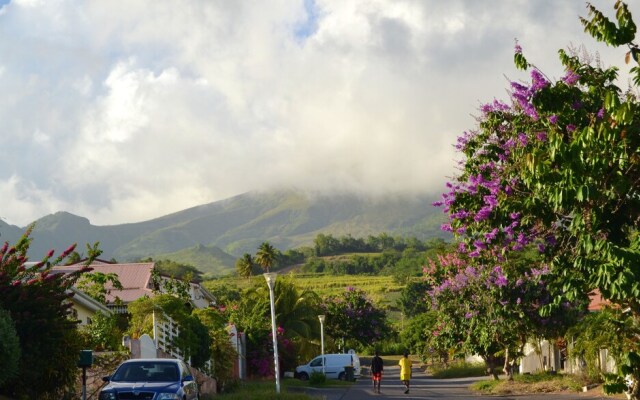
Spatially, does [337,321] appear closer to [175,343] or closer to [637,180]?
[175,343]

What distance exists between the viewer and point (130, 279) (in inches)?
2087

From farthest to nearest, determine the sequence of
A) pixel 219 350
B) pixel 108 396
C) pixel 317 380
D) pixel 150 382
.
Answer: pixel 317 380
pixel 219 350
pixel 150 382
pixel 108 396

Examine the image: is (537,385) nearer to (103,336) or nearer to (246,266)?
(103,336)

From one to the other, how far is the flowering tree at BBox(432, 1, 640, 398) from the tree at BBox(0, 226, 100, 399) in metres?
9.31

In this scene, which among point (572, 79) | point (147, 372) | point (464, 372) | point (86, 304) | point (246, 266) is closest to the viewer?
point (572, 79)

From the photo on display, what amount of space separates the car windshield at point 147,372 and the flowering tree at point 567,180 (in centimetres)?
665

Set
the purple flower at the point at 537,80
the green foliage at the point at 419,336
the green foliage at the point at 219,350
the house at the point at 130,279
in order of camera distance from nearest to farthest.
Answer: the purple flower at the point at 537,80
the green foliage at the point at 219,350
the house at the point at 130,279
the green foliage at the point at 419,336

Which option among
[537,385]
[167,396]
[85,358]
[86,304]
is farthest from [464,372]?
[167,396]

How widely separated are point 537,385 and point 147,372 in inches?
688

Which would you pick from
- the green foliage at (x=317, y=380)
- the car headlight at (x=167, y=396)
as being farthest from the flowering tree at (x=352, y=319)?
the car headlight at (x=167, y=396)

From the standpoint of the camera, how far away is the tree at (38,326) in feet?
65.0

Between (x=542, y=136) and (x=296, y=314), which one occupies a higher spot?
(x=542, y=136)

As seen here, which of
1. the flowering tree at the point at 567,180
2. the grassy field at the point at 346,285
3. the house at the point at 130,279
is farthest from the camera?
the grassy field at the point at 346,285

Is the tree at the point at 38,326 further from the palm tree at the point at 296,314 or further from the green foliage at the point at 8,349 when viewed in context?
the palm tree at the point at 296,314
